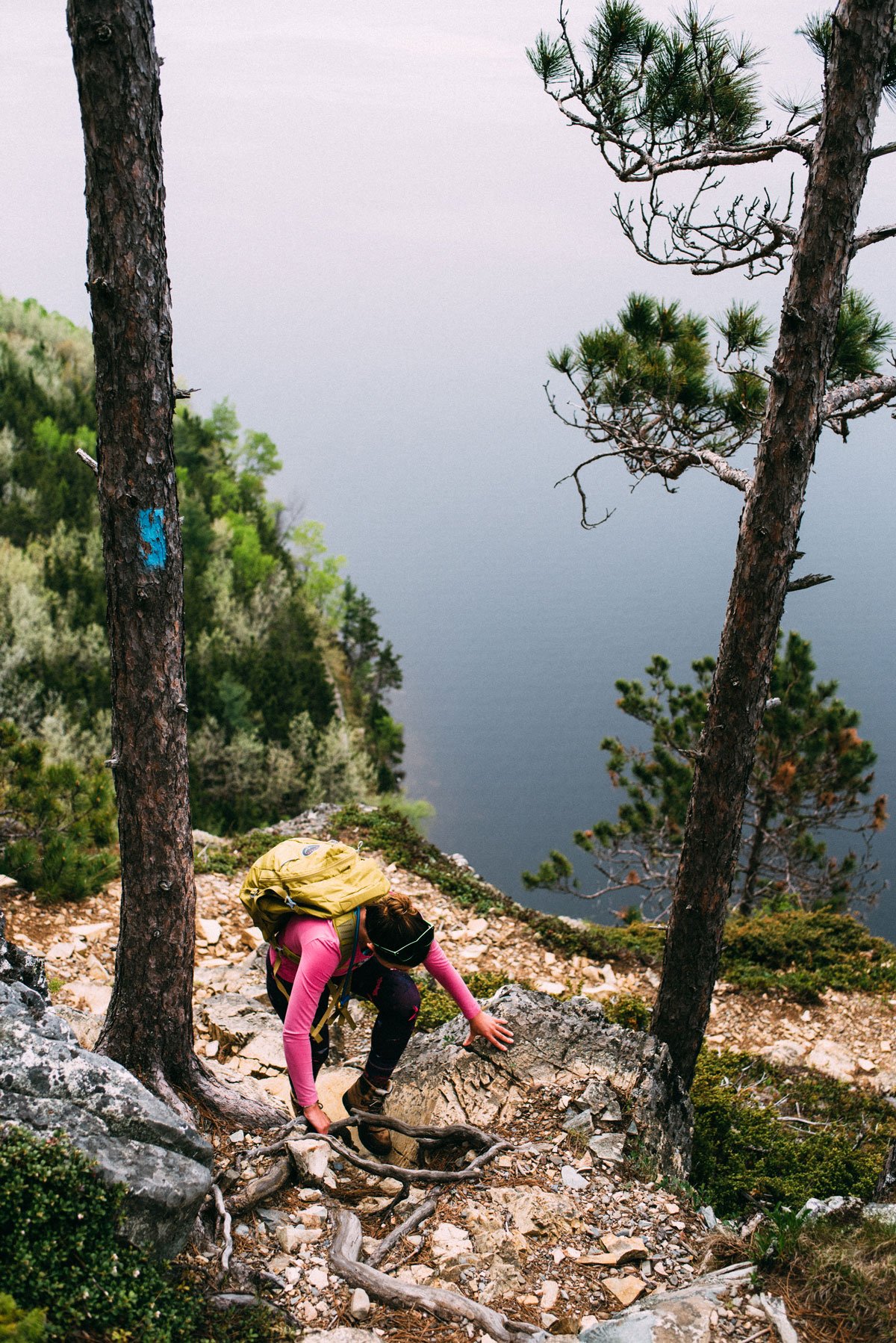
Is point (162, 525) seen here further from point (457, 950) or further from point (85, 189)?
point (457, 950)

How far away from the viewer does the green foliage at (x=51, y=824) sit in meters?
7.53

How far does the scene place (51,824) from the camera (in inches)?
324

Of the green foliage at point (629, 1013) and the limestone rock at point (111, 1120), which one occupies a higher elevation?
the limestone rock at point (111, 1120)

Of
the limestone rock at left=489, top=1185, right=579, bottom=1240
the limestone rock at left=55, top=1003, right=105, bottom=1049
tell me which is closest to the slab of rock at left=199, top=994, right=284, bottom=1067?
the limestone rock at left=55, top=1003, right=105, bottom=1049

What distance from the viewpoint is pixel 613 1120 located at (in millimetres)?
4254

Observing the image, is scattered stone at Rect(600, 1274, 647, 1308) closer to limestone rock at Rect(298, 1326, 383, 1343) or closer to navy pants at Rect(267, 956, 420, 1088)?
limestone rock at Rect(298, 1326, 383, 1343)

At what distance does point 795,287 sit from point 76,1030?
5.27 meters

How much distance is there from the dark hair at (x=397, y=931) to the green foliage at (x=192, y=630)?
1579cm

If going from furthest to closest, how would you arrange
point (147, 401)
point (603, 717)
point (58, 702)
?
point (603, 717), point (58, 702), point (147, 401)

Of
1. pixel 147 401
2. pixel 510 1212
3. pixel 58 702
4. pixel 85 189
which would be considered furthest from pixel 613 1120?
pixel 58 702

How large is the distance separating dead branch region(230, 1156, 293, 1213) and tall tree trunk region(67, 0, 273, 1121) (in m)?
0.41

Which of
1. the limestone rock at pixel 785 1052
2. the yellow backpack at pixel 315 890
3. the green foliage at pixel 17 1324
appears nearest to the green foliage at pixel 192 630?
the limestone rock at pixel 785 1052

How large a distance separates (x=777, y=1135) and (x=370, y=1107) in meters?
2.77

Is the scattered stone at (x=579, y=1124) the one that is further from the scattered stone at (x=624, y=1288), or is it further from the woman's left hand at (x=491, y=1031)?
the scattered stone at (x=624, y=1288)
